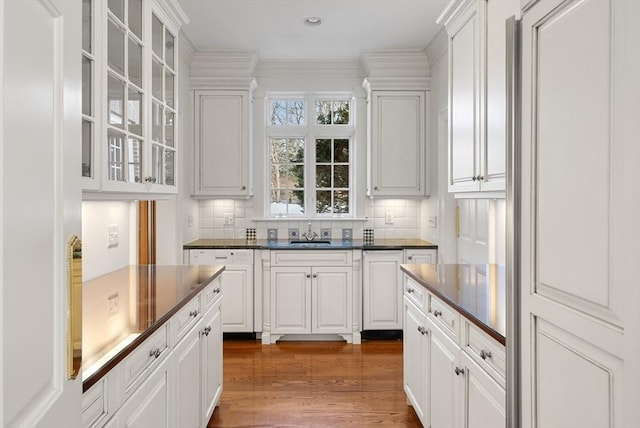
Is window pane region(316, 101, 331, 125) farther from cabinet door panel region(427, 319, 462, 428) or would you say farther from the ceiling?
cabinet door panel region(427, 319, 462, 428)

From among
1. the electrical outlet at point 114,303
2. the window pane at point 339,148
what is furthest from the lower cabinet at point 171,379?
the window pane at point 339,148

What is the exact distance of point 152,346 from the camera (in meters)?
1.56

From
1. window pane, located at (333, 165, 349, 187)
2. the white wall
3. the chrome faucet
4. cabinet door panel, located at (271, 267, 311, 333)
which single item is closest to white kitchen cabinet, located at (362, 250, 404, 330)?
cabinet door panel, located at (271, 267, 311, 333)

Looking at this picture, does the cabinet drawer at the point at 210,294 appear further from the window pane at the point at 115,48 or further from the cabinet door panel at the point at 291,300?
the cabinet door panel at the point at 291,300

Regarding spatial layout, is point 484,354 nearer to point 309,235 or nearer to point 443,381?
point 443,381

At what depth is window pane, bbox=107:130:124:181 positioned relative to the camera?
1.68 m

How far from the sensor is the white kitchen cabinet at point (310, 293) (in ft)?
13.6

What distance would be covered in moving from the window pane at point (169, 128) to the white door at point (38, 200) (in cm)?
155

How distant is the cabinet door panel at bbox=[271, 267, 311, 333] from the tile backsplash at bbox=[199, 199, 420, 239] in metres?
0.69

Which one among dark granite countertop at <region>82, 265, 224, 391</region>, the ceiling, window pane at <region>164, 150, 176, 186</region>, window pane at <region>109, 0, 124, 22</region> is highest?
the ceiling

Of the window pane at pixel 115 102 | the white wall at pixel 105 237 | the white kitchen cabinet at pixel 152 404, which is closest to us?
the white kitchen cabinet at pixel 152 404
